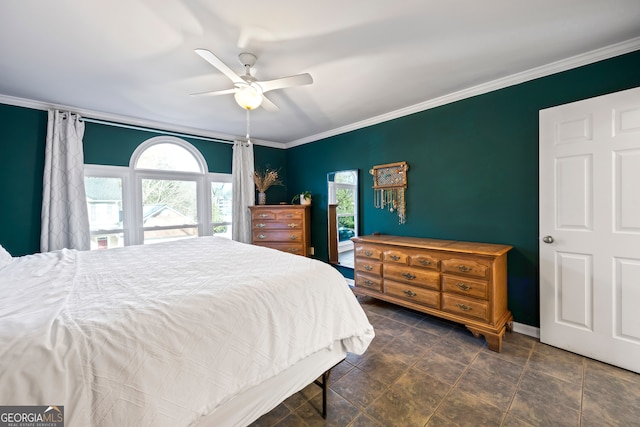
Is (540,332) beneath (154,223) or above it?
beneath

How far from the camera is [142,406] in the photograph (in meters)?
0.82

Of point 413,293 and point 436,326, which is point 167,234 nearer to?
point 413,293

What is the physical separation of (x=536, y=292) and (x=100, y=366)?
10.3ft

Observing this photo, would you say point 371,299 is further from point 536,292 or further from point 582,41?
point 582,41

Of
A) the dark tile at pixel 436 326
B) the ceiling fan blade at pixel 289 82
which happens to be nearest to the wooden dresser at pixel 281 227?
the dark tile at pixel 436 326

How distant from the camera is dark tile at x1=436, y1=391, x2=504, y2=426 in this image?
1464mm

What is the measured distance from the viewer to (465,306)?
2.29m

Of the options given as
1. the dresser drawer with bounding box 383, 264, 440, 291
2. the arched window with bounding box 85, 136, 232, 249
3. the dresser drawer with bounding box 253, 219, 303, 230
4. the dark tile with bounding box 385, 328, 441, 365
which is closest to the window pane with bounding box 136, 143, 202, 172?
the arched window with bounding box 85, 136, 232, 249

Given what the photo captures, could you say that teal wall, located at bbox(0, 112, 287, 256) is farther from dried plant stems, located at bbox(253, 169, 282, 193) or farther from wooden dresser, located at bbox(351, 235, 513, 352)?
wooden dresser, located at bbox(351, 235, 513, 352)

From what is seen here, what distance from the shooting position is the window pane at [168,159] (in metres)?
3.55

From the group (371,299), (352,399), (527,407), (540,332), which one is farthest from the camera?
(371,299)

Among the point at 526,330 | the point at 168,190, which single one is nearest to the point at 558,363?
the point at 526,330

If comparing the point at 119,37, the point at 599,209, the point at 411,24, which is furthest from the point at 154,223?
the point at 599,209

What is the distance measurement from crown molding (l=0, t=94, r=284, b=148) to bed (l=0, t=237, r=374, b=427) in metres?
1.96
